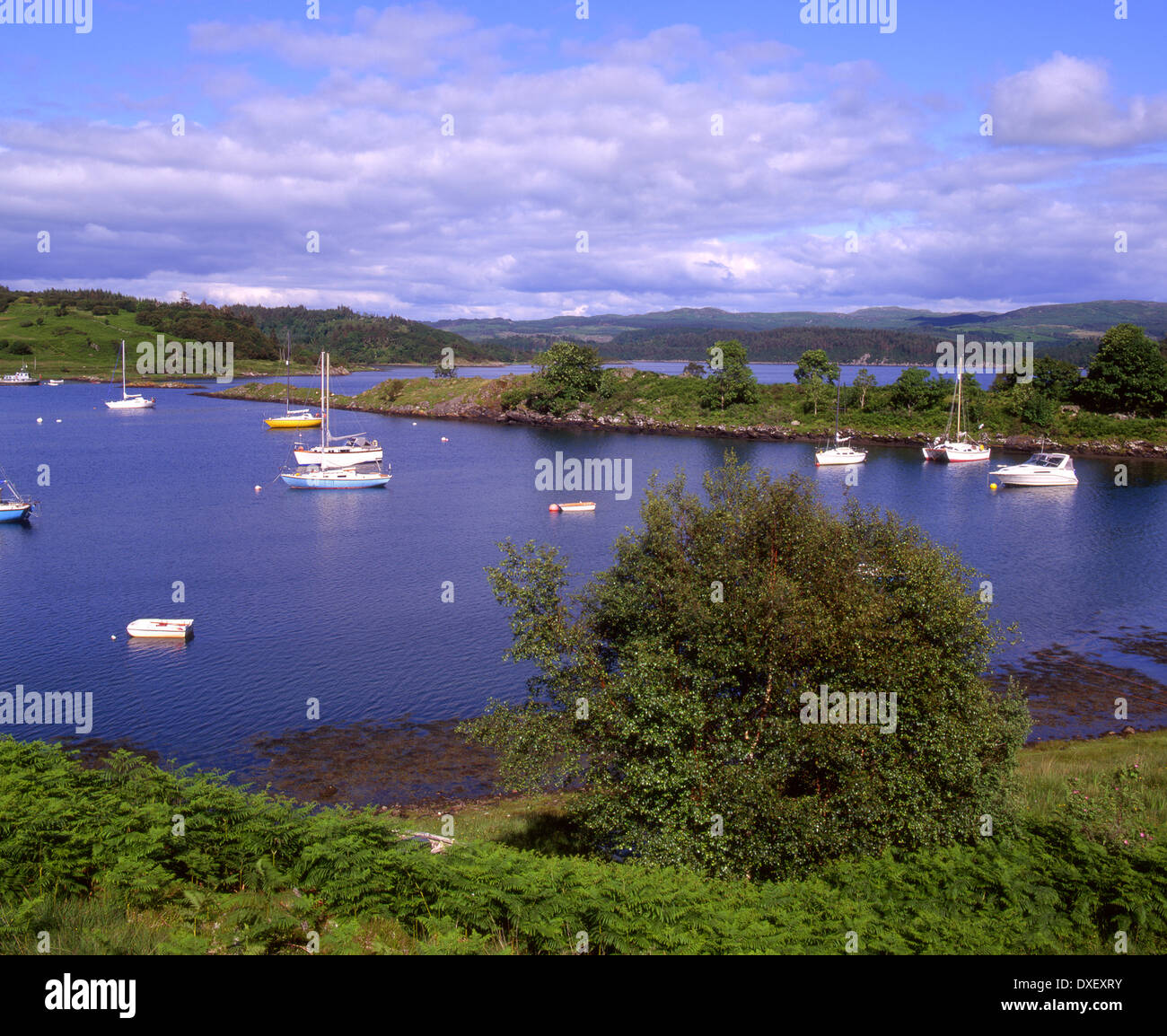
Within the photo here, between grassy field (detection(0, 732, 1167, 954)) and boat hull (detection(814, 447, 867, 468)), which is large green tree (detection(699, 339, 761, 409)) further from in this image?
grassy field (detection(0, 732, 1167, 954))

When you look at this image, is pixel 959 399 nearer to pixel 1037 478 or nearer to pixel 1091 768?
pixel 1037 478

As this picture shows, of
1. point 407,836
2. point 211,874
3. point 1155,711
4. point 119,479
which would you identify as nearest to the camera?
point 211,874

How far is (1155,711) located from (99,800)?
125ft

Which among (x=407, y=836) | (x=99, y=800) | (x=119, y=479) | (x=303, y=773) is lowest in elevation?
(x=303, y=773)

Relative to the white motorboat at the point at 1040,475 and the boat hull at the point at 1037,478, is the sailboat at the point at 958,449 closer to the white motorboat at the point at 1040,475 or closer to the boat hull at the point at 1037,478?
the white motorboat at the point at 1040,475

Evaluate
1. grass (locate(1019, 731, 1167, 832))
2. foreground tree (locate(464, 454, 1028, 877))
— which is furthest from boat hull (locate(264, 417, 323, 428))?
foreground tree (locate(464, 454, 1028, 877))

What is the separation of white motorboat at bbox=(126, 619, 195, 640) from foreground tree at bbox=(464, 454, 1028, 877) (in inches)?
994

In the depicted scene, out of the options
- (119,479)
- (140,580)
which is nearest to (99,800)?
(140,580)

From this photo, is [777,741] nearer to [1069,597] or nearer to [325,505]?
[1069,597]

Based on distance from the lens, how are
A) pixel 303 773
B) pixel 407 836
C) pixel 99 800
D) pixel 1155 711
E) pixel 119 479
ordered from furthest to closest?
pixel 119 479
pixel 1155 711
pixel 303 773
pixel 407 836
pixel 99 800

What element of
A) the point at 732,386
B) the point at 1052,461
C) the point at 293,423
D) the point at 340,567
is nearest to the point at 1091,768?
the point at 340,567

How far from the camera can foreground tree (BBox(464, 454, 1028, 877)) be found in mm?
16797

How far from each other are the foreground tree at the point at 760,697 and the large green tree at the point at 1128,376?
110 m

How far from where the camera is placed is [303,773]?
95.6 feet
